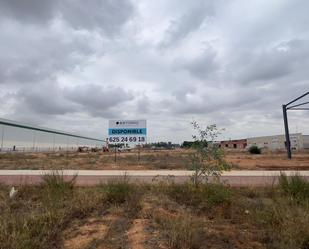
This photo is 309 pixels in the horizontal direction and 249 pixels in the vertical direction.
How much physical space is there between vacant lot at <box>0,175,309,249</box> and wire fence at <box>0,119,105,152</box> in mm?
64570

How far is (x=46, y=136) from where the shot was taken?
92.5 meters

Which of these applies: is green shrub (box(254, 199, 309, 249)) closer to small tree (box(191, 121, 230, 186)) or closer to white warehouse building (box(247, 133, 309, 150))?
Answer: small tree (box(191, 121, 230, 186))

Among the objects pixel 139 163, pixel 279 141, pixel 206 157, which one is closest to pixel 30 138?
pixel 139 163

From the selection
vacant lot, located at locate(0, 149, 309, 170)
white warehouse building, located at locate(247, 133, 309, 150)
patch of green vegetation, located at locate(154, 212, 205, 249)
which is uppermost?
white warehouse building, located at locate(247, 133, 309, 150)

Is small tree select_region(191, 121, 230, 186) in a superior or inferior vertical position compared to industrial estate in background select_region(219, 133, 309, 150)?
inferior

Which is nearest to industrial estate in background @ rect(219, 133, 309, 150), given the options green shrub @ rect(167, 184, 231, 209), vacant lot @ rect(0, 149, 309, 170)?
vacant lot @ rect(0, 149, 309, 170)

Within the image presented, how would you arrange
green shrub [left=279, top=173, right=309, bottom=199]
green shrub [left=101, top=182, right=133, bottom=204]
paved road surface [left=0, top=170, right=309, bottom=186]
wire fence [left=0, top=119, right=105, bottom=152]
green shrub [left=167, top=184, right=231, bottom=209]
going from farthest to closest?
1. wire fence [left=0, top=119, right=105, bottom=152]
2. paved road surface [left=0, top=170, right=309, bottom=186]
3. green shrub [left=279, top=173, right=309, bottom=199]
4. green shrub [left=101, top=182, right=133, bottom=204]
5. green shrub [left=167, top=184, right=231, bottom=209]

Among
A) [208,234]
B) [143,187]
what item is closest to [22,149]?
[143,187]

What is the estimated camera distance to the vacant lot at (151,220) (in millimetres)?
4883

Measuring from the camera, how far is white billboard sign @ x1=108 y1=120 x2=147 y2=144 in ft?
84.8

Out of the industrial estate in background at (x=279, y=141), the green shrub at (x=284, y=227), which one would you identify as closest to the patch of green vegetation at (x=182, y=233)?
the green shrub at (x=284, y=227)

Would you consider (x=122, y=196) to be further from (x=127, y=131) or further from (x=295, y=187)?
(x=127, y=131)

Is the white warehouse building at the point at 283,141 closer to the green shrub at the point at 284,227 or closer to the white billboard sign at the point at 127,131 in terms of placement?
the white billboard sign at the point at 127,131

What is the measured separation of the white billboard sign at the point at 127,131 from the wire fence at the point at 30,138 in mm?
48453
